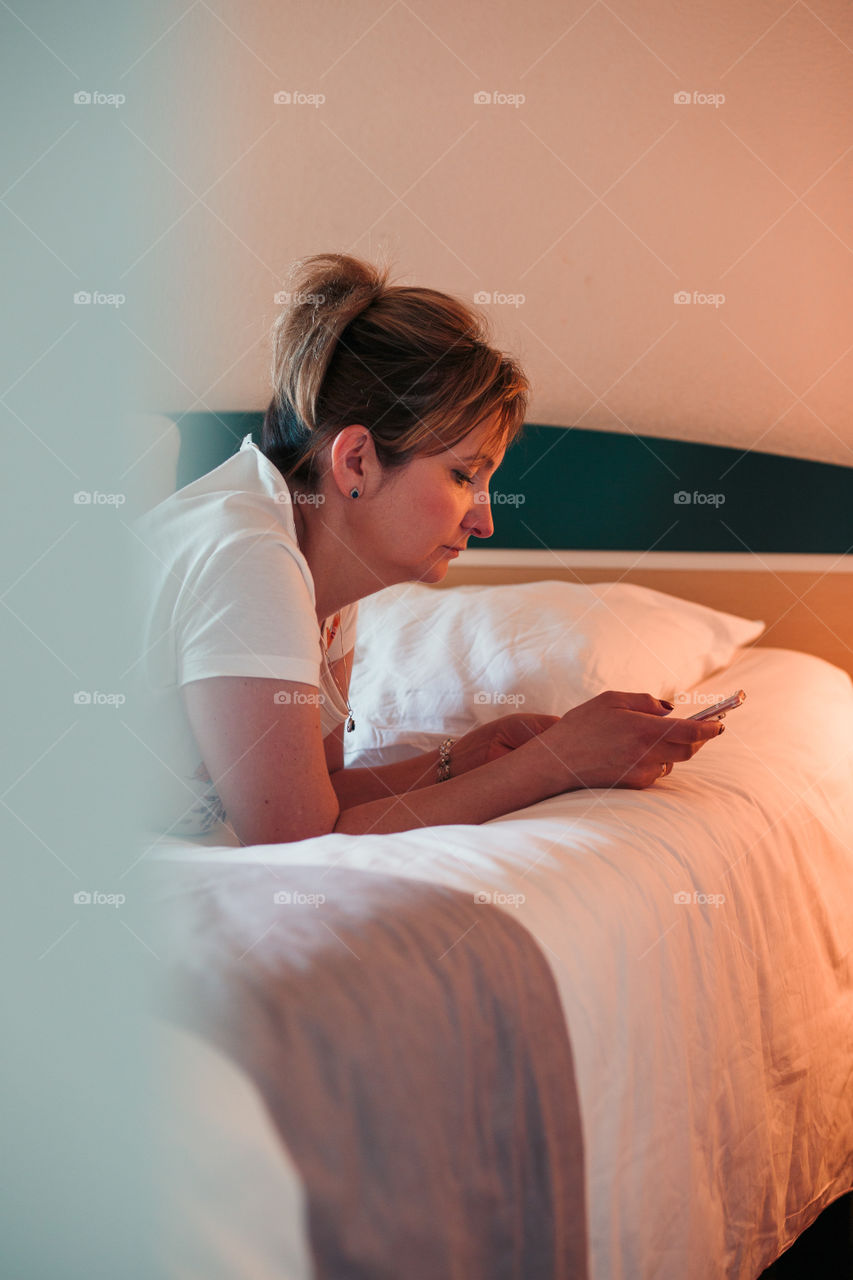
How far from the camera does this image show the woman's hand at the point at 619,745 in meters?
0.91

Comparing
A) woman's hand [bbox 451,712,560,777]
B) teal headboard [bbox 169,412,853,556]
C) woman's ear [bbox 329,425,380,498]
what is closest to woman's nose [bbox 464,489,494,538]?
woman's ear [bbox 329,425,380,498]

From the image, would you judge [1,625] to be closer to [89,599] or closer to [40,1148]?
[89,599]

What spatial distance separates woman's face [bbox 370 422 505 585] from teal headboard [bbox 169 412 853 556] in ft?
2.30

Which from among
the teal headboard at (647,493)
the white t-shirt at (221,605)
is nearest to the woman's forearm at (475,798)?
the white t-shirt at (221,605)

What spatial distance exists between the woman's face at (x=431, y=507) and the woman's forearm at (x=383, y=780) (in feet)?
0.80

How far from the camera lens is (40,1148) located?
0.24 meters

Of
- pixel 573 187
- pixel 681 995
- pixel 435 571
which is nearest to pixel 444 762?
pixel 435 571

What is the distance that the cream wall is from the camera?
1.67 meters

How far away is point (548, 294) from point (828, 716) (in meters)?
0.93

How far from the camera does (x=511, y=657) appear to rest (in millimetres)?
1316

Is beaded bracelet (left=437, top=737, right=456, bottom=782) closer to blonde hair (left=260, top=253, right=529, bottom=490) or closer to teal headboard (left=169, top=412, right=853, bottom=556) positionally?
blonde hair (left=260, top=253, right=529, bottom=490)

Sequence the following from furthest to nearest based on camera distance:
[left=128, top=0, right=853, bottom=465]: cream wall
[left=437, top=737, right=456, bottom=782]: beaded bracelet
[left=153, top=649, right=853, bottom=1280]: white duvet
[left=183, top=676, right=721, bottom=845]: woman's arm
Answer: [left=128, top=0, right=853, bottom=465]: cream wall → [left=437, top=737, right=456, bottom=782]: beaded bracelet → [left=183, top=676, right=721, bottom=845]: woman's arm → [left=153, top=649, right=853, bottom=1280]: white duvet

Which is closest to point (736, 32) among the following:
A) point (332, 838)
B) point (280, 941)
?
point (332, 838)

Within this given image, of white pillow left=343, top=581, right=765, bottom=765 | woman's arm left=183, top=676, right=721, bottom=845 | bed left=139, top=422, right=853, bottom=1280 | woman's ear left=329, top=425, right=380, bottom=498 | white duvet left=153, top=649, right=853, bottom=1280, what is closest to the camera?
bed left=139, top=422, right=853, bottom=1280
